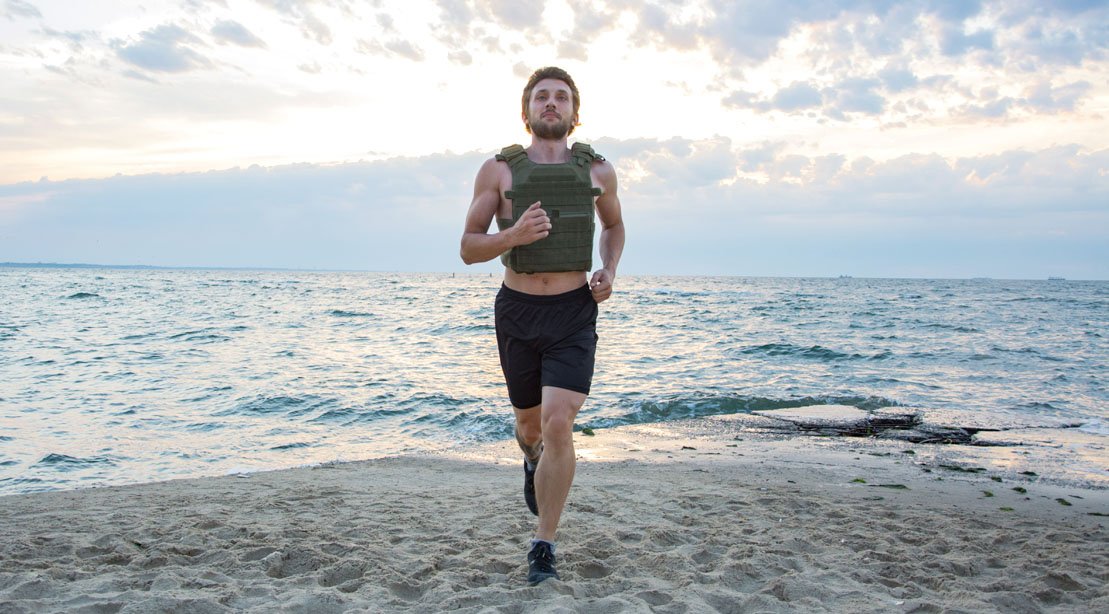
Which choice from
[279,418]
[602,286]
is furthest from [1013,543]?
[279,418]

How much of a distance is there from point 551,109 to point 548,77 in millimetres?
211

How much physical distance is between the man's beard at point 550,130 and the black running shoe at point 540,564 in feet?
7.35

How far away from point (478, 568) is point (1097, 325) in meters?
39.6

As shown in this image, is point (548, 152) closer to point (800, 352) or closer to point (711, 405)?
point (711, 405)

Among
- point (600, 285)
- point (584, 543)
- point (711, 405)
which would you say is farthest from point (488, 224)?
point (711, 405)

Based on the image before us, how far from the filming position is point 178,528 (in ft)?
15.0

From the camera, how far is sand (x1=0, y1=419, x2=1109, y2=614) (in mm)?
3453

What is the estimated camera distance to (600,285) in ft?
12.6

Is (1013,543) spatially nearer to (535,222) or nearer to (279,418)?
(535,222)

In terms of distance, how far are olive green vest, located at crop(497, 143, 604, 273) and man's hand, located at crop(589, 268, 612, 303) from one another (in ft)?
0.44

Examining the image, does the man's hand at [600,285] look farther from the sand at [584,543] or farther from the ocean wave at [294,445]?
the ocean wave at [294,445]

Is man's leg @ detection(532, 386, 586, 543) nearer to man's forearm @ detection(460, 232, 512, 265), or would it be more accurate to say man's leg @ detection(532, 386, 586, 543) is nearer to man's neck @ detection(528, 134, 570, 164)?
man's forearm @ detection(460, 232, 512, 265)

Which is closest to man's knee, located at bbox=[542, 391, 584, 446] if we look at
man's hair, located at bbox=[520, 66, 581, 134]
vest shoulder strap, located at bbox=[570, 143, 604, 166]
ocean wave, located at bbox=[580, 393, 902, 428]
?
vest shoulder strap, located at bbox=[570, 143, 604, 166]

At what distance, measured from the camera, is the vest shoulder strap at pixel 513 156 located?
397cm
